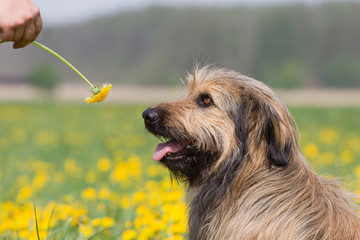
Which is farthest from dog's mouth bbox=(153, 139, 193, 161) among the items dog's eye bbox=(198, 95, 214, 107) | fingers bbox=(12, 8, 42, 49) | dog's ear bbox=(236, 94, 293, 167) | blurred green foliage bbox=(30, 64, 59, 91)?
blurred green foliage bbox=(30, 64, 59, 91)

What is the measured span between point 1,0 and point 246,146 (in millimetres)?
1786

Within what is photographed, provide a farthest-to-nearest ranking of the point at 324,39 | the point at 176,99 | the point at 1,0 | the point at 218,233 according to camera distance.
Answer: the point at 324,39, the point at 176,99, the point at 218,233, the point at 1,0

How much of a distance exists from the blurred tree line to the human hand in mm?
80538

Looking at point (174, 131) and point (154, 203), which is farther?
Answer: point (154, 203)

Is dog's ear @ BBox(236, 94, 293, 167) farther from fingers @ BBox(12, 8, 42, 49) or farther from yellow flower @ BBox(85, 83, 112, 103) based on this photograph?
fingers @ BBox(12, 8, 42, 49)

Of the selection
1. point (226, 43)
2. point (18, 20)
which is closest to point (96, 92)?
point (18, 20)

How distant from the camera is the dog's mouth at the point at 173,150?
3.79m

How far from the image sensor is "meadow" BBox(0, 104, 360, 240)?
4.00 meters

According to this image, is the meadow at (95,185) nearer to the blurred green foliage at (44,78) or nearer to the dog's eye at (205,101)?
the dog's eye at (205,101)

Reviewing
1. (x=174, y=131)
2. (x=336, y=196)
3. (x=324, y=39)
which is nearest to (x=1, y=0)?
(x=174, y=131)

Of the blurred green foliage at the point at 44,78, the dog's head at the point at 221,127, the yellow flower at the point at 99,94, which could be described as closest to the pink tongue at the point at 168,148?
the dog's head at the point at 221,127

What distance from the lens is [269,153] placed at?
3439mm

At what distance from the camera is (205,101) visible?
3877mm

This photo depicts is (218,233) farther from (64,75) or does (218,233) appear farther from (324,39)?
(64,75)
